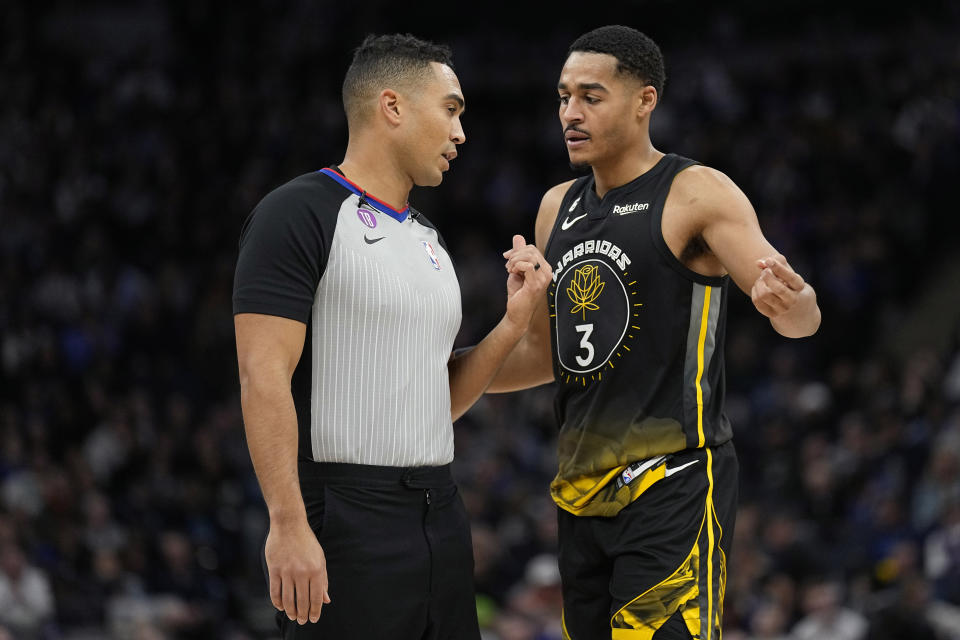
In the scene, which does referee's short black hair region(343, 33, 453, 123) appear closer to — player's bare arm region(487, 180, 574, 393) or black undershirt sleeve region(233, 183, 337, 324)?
black undershirt sleeve region(233, 183, 337, 324)

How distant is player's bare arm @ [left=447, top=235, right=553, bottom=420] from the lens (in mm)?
4078

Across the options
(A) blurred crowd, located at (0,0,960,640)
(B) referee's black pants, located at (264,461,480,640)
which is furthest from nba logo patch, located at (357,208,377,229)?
(A) blurred crowd, located at (0,0,960,640)

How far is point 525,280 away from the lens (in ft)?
13.4

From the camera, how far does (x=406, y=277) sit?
387cm

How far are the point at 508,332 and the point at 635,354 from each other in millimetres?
456

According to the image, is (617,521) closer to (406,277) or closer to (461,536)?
(461,536)

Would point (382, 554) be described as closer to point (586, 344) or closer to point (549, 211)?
point (586, 344)

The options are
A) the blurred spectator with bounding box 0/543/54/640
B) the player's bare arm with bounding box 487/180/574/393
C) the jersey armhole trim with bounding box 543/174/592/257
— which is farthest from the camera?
the blurred spectator with bounding box 0/543/54/640

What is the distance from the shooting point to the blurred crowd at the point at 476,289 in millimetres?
10164

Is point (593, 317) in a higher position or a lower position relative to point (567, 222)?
lower

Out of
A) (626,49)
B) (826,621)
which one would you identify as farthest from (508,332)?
(826,621)

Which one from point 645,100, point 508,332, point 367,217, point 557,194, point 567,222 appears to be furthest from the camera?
point 557,194

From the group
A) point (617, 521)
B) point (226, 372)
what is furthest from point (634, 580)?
point (226, 372)

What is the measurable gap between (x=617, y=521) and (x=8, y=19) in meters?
17.4
